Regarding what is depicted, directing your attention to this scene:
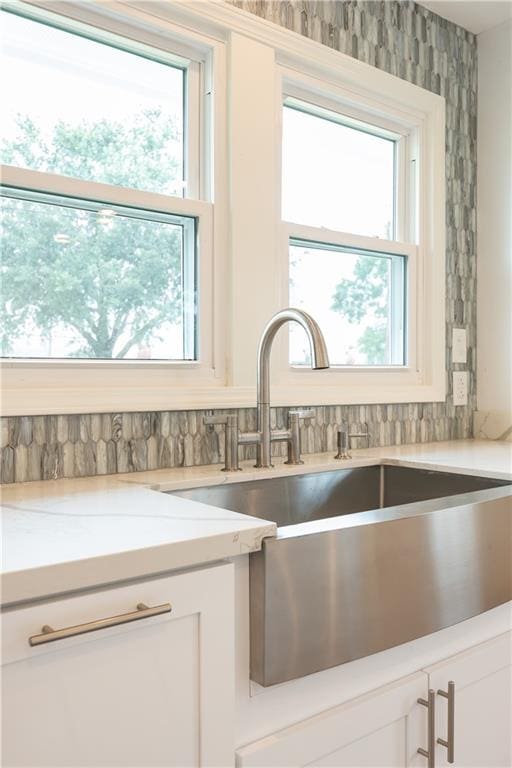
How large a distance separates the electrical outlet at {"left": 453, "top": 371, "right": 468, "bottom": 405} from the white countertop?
114cm

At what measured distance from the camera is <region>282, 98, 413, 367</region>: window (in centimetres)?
184

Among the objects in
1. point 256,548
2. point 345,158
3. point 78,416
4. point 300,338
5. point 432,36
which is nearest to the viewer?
point 256,548

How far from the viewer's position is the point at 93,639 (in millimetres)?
741

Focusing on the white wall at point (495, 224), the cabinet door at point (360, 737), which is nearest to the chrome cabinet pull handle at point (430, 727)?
the cabinet door at point (360, 737)

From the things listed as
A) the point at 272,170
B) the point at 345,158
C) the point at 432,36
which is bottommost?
the point at 272,170

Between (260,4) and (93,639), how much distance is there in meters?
1.61

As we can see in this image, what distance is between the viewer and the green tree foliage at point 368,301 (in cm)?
198

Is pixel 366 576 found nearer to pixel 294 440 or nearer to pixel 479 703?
pixel 479 703

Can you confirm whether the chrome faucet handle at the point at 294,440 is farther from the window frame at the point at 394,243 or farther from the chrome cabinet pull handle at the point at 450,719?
the chrome cabinet pull handle at the point at 450,719

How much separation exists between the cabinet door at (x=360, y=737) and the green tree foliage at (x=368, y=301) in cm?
112

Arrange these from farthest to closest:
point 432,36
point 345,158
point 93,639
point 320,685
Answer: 1. point 432,36
2. point 345,158
3. point 320,685
4. point 93,639

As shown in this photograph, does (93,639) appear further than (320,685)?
No

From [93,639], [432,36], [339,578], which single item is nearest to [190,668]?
[93,639]

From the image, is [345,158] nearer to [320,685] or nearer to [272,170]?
[272,170]
